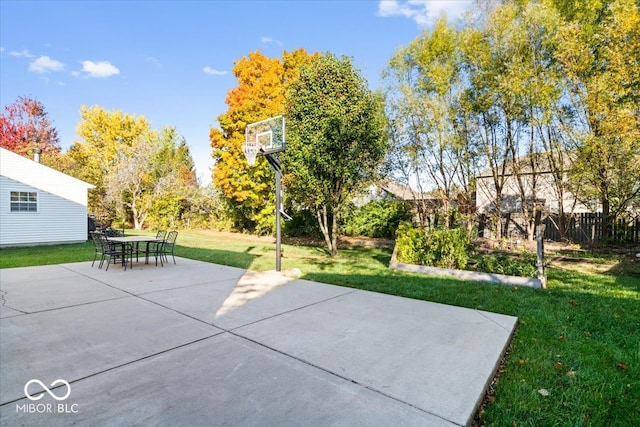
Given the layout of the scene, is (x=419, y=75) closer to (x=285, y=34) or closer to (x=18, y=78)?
(x=285, y=34)

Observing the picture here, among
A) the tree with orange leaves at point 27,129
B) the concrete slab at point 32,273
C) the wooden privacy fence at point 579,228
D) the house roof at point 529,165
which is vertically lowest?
the concrete slab at point 32,273

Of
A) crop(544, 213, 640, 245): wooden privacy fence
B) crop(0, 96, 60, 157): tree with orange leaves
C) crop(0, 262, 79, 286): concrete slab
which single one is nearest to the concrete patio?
crop(0, 262, 79, 286): concrete slab

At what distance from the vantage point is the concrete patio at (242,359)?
6.99 ft

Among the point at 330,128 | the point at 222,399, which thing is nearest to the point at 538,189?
the point at 330,128

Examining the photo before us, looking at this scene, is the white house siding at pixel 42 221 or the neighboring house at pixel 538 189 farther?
the white house siding at pixel 42 221

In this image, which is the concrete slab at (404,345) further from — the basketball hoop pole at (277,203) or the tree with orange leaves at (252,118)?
the tree with orange leaves at (252,118)

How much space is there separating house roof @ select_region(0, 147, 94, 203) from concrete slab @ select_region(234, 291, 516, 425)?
14.7 metres

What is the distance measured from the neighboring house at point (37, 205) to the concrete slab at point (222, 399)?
14.5m

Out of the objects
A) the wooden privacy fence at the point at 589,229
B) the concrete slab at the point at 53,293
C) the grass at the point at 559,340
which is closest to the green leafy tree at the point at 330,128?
the grass at the point at 559,340

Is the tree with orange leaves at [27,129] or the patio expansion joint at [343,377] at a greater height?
the tree with orange leaves at [27,129]

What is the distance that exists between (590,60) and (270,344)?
11.8m

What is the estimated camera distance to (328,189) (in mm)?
10414

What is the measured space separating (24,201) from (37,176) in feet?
3.69

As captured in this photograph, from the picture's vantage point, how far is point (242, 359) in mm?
2902
